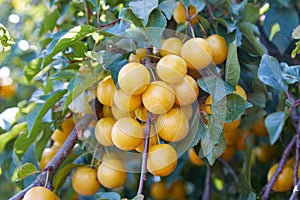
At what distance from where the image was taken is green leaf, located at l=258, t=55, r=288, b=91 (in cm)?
76

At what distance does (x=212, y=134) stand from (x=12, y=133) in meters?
0.50

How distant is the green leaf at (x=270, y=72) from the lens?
76 cm

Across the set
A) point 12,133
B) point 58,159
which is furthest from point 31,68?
point 58,159

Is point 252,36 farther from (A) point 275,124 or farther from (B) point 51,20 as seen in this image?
(B) point 51,20

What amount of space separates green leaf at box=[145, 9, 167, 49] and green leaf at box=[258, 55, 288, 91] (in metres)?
0.17

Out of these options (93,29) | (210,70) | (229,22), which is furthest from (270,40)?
(93,29)

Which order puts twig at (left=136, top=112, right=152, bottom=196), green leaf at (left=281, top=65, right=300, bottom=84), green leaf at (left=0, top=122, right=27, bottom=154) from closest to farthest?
twig at (left=136, top=112, right=152, bottom=196)
green leaf at (left=281, top=65, right=300, bottom=84)
green leaf at (left=0, top=122, right=27, bottom=154)

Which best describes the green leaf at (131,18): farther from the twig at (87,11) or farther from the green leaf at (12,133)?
the green leaf at (12,133)

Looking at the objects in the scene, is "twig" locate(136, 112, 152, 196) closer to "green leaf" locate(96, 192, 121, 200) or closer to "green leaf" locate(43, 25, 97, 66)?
"green leaf" locate(96, 192, 121, 200)

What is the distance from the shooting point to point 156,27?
73 cm

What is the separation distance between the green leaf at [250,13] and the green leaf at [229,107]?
243mm

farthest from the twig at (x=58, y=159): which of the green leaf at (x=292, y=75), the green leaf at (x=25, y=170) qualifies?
the green leaf at (x=292, y=75)

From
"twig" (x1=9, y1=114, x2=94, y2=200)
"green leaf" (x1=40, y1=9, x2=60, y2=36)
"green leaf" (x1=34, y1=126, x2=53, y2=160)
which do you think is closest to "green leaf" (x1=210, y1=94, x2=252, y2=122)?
"twig" (x1=9, y1=114, x2=94, y2=200)

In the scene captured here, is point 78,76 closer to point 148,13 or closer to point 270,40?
point 148,13
